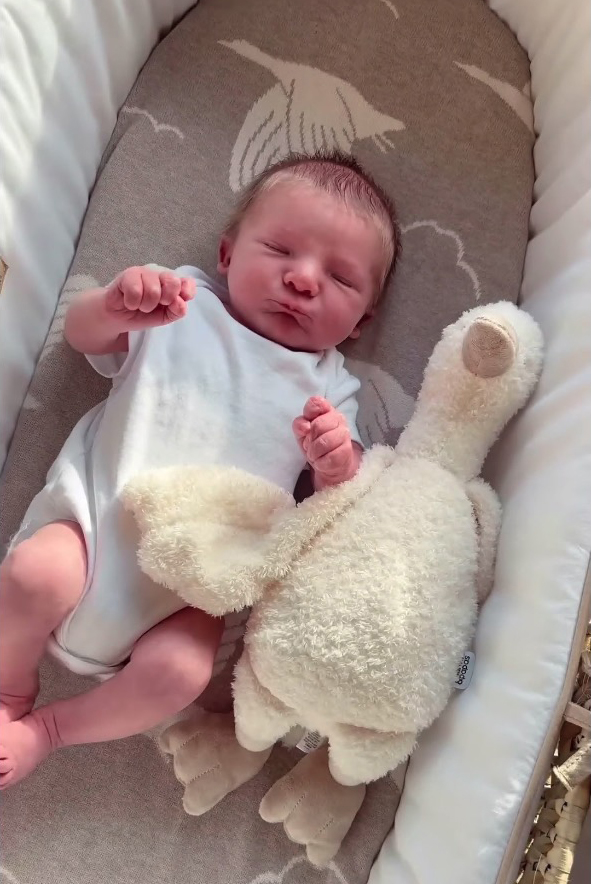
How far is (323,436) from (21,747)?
51 centimetres

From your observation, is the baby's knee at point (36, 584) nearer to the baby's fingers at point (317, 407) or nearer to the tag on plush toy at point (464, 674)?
the baby's fingers at point (317, 407)

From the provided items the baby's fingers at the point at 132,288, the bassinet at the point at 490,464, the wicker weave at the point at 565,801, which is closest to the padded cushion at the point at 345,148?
the bassinet at the point at 490,464

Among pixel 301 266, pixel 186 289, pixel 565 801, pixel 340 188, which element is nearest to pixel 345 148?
pixel 340 188

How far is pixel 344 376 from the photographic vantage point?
3.92 feet

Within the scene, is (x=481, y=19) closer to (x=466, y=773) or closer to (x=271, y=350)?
(x=271, y=350)

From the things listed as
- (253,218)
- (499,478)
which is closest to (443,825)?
(499,478)

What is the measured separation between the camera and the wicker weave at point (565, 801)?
88cm

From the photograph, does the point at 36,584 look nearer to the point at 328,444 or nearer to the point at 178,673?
the point at 178,673

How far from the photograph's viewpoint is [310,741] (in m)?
1.06

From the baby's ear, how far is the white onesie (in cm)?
4

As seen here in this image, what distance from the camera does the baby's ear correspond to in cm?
121

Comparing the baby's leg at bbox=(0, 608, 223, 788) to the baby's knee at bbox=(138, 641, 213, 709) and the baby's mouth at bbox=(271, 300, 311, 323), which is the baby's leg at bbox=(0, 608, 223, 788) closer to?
the baby's knee at bbox=(138, 641, 213, 709)

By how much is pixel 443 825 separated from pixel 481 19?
1.29 metres

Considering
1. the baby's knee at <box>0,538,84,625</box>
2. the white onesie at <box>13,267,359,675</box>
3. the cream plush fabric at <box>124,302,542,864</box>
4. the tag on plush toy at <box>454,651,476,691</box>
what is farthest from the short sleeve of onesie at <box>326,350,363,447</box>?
the baby's knee at <box>0,538,84,625</box>
